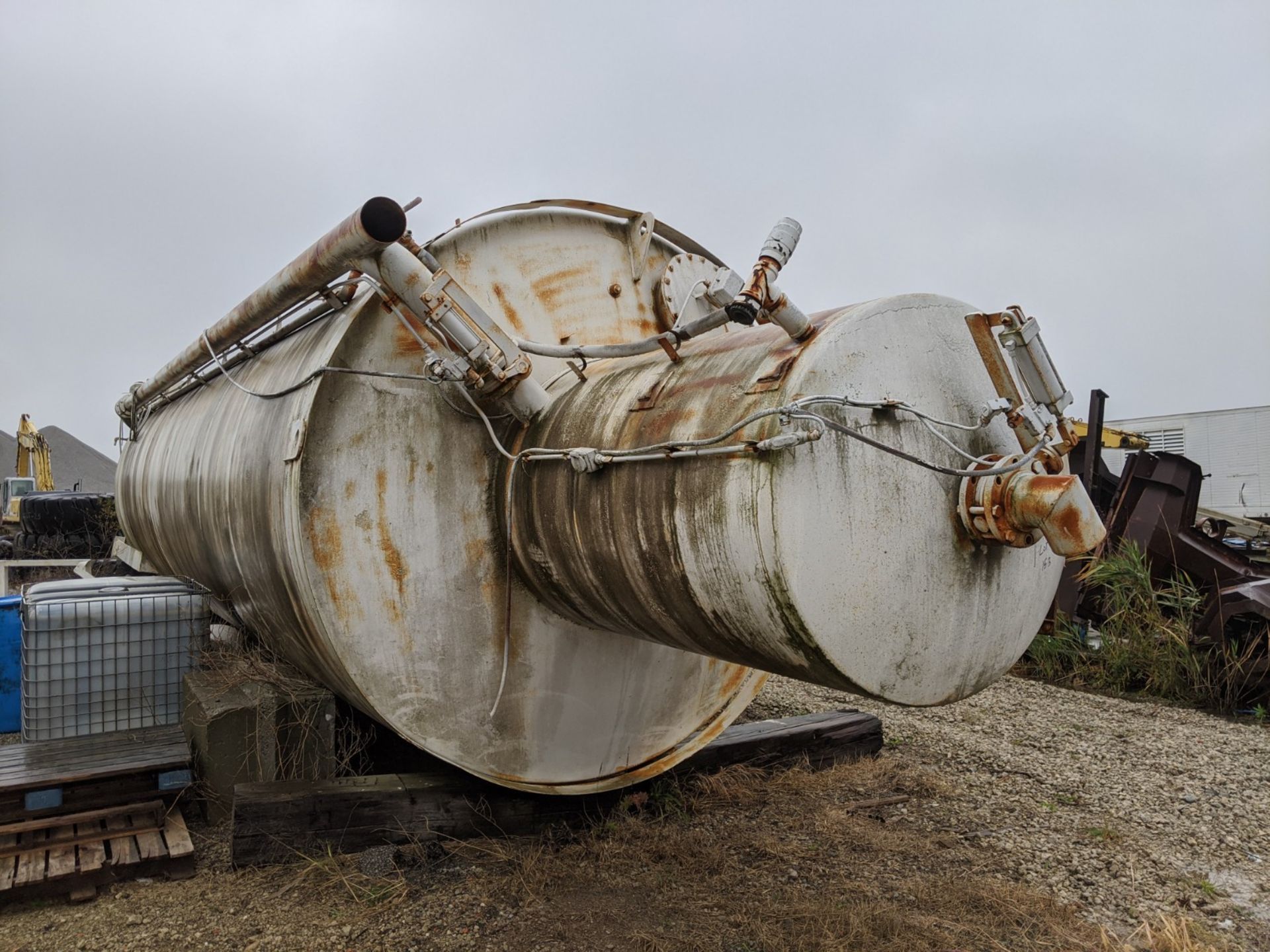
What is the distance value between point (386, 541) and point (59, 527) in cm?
1236

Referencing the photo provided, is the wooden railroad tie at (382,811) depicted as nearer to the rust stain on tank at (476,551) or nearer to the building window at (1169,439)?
the rust stain on tank at (476,551)

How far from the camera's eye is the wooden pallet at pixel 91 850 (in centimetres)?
283

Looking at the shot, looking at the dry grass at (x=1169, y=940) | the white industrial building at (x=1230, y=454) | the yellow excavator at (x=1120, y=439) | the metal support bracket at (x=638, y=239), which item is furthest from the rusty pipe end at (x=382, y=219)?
the white industrial building at (x=1230, y=454)

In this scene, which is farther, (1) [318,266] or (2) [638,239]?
(2) [638,239]

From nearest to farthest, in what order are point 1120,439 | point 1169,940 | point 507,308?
1. point 1169,940
2. point 507,308
3. point 1120,439

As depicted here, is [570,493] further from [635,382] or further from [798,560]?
[798,560]

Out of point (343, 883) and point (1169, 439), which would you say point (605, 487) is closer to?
point (343, 883)

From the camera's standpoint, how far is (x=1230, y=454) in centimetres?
2064

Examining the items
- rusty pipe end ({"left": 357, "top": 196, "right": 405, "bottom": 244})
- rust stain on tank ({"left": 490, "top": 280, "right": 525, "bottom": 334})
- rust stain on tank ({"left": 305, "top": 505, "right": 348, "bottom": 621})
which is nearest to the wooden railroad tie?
rust stain on tank ({"left": 305, "top": 505, "right": 348, "bottom": 621})

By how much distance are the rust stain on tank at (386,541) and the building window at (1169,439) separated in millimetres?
22101

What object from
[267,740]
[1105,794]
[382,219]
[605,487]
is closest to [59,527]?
[267,740]

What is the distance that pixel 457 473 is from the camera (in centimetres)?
289

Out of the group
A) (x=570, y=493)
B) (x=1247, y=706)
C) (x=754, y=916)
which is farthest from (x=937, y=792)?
(x=1247, y=706)

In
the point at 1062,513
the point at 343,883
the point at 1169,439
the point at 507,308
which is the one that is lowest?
the point at 343,883
